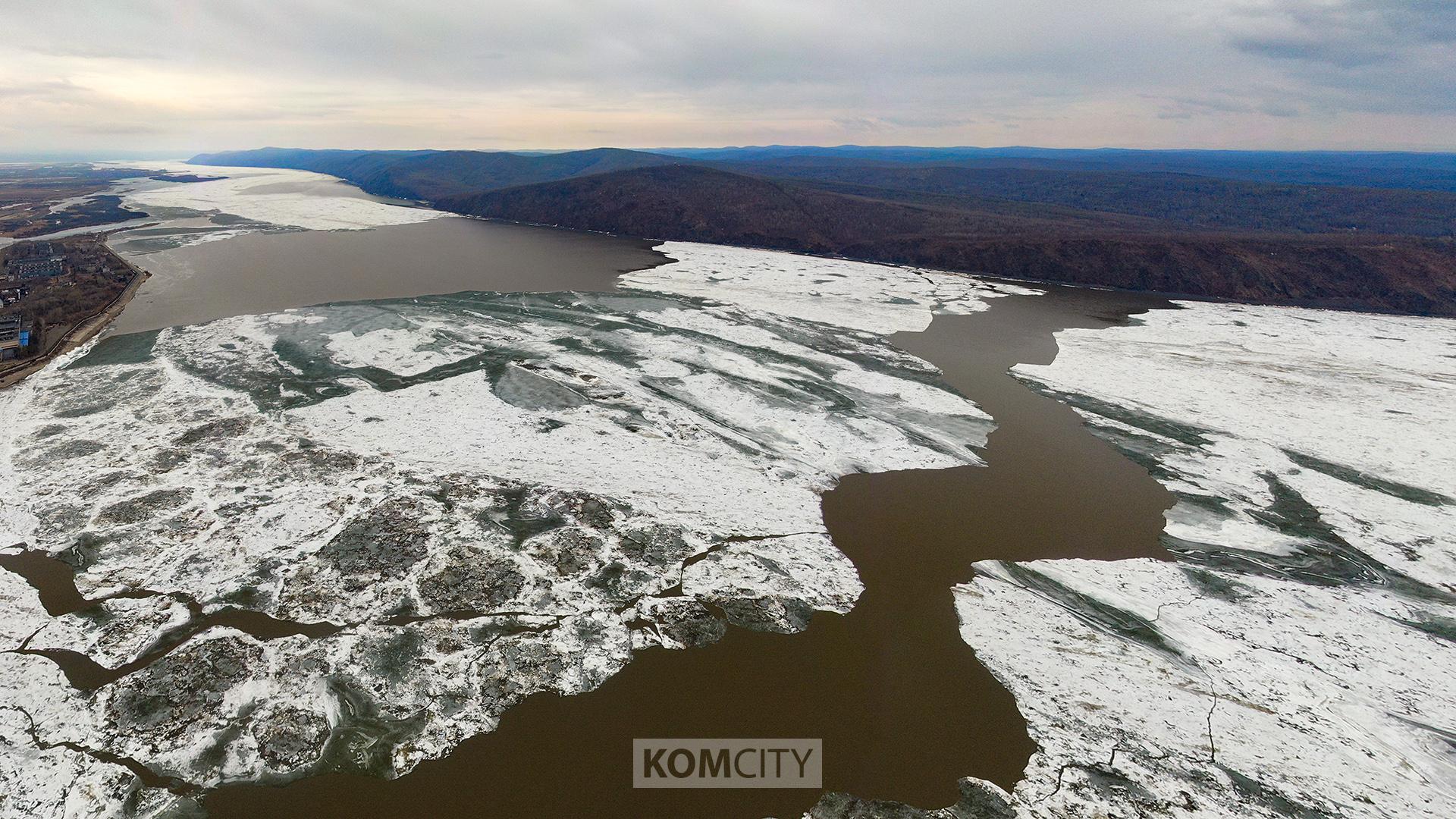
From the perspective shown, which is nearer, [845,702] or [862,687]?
[845,702]

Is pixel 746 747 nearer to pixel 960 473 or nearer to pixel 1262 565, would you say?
pixel 960 473

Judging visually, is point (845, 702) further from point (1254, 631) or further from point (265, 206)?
point (265, 206)

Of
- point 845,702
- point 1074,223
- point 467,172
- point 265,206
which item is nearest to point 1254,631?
point 845,702

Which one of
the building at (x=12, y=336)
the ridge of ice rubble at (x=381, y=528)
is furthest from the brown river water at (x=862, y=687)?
the building at (x=12, y=336)

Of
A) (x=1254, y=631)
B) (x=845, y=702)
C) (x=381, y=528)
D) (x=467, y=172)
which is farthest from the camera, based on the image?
(x=467, y=172)

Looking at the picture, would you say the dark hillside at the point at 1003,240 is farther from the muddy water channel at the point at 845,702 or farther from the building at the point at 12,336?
the building at the point at 12,336
